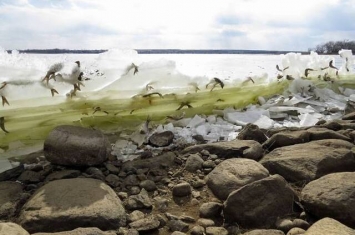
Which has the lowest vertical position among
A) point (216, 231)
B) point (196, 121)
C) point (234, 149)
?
point (216, 231)

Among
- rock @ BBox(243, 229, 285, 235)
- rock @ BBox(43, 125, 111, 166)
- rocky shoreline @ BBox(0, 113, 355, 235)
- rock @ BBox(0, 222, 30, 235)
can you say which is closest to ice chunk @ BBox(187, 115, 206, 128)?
rocky shoreline @ BBox(0, 113, 355, 235)

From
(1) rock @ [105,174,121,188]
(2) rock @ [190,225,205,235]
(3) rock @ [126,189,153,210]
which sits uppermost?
(1) rock @ [105,174,121,188]

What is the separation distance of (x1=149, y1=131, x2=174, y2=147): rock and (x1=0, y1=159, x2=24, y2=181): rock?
103 centimetres

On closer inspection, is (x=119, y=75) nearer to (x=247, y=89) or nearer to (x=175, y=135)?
(x=175, y=135)

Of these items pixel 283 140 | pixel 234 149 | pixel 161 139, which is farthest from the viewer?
pixel 161 139

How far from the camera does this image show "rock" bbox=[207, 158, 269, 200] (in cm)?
240

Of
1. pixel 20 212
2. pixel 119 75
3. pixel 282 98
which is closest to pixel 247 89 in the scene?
pixel 282 98

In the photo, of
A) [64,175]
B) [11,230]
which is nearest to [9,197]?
[64,175]

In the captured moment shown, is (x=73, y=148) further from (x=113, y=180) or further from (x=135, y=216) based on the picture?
(x=135, y=216)

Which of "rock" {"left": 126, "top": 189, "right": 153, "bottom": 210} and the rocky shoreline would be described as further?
"rock" {"left": 126, "top": 189, "right": 153, "bottom": 210}

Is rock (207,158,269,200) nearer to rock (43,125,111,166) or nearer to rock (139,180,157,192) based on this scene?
rock (139,180,157,192)

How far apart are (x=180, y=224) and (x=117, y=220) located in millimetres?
341

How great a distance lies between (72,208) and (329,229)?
4.28 feet

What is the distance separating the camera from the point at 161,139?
130 inches
